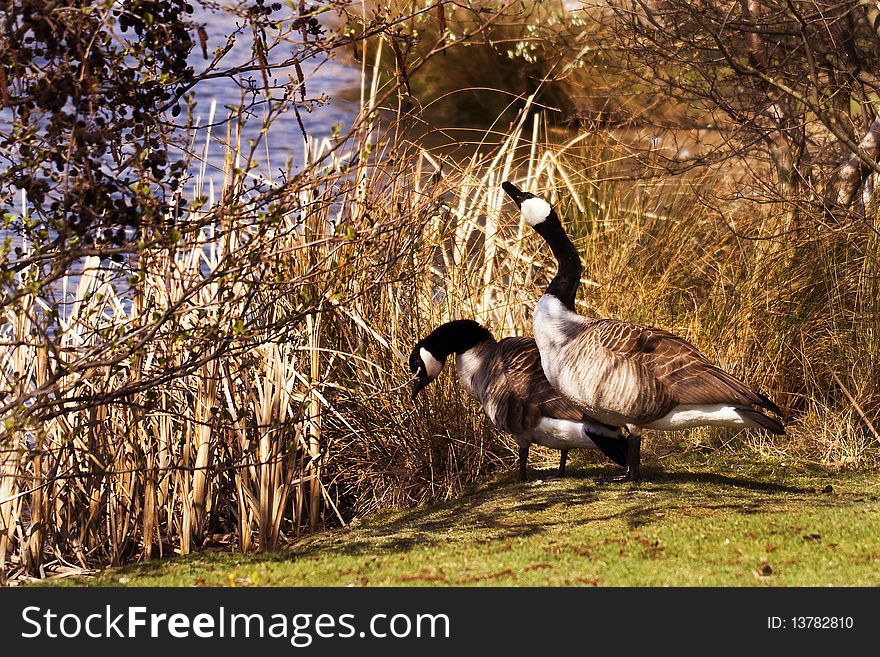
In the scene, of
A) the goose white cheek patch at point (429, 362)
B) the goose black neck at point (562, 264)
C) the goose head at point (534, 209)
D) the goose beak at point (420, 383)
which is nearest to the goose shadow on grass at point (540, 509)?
the goose beak at point (420, 383)

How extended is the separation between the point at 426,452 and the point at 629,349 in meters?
1.80

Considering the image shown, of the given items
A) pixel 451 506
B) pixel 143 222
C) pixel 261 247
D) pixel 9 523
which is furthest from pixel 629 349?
pixel 9 523

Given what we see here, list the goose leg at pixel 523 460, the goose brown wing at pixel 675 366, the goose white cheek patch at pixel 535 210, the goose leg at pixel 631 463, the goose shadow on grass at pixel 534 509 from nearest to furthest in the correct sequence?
the goose shadow on grass at pixel 534 509
the goose brown wing at pixel 675 366
the goose leg at pixel 631 463
the goose white cheek patch at pixel 535 210
the goose leg at pixel 523 460

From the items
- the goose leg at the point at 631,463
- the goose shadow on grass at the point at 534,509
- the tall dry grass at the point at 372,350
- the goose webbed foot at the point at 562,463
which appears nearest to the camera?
the goose shadow on grass at the point at 534,509

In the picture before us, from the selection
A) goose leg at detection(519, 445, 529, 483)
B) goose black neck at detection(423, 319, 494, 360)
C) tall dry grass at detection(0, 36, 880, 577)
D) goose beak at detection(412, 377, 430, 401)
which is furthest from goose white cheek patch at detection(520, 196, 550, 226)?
goose leg at detection(519, 445, 529, 483)

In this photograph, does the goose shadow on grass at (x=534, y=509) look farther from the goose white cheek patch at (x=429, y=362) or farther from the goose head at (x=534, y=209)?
the goose head at (x=534, y=209)

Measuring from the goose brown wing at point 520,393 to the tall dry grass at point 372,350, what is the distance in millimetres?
655

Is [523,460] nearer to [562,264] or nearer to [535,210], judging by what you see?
[562,264]

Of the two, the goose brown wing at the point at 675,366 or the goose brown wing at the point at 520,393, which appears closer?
the goose brown wing at the point at 675,366

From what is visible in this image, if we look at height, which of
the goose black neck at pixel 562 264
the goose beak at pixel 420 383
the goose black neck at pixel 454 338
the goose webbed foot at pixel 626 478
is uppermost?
the goose black neck at pixel 562 264

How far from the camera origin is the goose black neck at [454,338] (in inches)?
279

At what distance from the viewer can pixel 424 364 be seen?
23.3ft

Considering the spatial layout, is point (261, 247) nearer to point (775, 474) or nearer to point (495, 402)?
point (495, 402)

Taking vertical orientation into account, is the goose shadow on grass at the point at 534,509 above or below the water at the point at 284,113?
below
